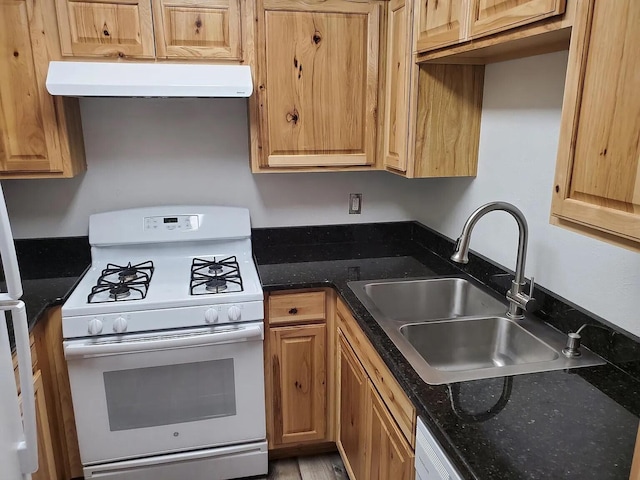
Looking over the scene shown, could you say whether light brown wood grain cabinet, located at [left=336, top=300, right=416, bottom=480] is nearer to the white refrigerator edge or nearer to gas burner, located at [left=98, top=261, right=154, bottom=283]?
gas burner, located at [left=98, top=261, right=154, bottom=283]

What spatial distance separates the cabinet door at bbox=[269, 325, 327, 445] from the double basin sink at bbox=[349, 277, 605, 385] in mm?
361

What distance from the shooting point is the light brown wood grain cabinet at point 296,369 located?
2.07 m

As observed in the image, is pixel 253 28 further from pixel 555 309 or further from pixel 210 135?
pixel 555 309

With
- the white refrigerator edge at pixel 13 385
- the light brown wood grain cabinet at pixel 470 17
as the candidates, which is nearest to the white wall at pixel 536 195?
the light brown wood grain cabinet at pixel 470 17

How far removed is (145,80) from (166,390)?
1211 mm

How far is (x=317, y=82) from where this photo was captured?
82.1 inches

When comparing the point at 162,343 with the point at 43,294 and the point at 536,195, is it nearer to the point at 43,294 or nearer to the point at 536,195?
the point at 43,294

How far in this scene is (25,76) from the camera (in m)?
1.86

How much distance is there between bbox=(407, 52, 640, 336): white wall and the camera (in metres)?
1.37

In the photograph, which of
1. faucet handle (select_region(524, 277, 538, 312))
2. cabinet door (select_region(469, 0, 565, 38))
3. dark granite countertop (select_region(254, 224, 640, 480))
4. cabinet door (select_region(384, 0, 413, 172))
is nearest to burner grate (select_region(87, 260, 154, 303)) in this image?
dark granite countertop (select_region(254, 224, 640, 480))

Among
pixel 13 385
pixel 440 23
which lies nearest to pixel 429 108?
pixel 440 23

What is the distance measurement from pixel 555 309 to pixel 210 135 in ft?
5.49

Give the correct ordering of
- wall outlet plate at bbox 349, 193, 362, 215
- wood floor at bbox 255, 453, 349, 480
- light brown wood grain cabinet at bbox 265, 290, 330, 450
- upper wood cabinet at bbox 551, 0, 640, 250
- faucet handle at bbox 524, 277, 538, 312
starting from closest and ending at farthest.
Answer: upper wood cabinet at bbox 551, 0, 640, 250
faucet handle at bbox 524, 277, 538, 312
light brown wood grain cabinet at bbox 265, 290, 330, 450
wood floor at bbox 255, 453, 349, 480
wall outlet plate at bbox 349, 193, 362, 215

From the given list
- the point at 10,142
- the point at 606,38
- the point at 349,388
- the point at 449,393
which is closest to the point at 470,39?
the point at 606,38
